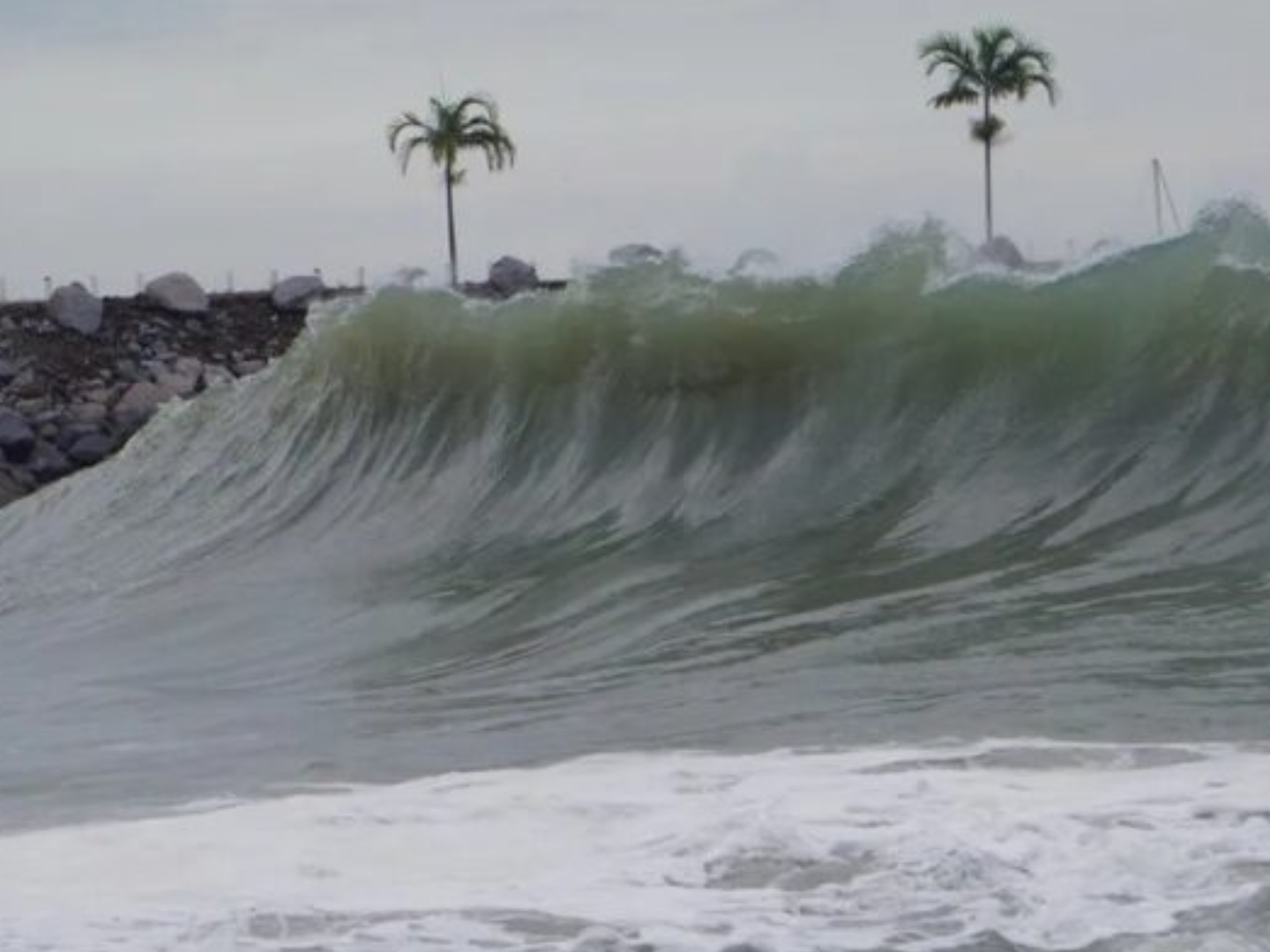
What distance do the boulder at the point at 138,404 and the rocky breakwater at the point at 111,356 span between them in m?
0.01

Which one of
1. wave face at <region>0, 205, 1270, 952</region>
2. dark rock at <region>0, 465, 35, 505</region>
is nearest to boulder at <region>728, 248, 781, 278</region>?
wave face at <region>0, 205, 1270, 952</region>

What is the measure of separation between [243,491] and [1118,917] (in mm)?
11897

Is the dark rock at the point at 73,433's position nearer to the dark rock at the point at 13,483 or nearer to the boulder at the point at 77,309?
the dark rock at the point at 13,483

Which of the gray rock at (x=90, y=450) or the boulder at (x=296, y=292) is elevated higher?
the boulder at (x=296, y=292)

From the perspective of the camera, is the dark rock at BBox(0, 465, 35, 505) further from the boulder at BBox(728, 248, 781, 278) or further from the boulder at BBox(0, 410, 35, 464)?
the boulder at BBox(728, 248, 781, 278)

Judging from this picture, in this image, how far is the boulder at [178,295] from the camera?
36531 mm

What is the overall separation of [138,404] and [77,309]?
13.6 feet

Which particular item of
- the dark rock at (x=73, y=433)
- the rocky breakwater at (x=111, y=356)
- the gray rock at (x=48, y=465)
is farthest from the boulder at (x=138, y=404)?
the gray rock at (x=48, y=465)

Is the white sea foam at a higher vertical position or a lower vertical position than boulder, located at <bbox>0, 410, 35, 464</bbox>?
lower

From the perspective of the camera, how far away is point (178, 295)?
3675cm

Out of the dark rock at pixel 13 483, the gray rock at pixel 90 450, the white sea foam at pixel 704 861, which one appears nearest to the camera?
the white sea foam at pixel 704 861

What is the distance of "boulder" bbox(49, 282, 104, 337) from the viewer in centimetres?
3566

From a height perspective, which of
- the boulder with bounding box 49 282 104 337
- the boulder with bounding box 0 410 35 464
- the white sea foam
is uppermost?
the boulder with bounding box 49 282 104 337

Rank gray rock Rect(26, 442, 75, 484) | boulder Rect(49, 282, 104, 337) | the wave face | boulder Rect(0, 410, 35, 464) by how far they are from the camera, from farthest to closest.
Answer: boulder Rect(49, 282, 104, 337)
boulder Rect(0, 410, 35, 464)
gray rock Rect(26, 442, 75, 484)
the wave face
